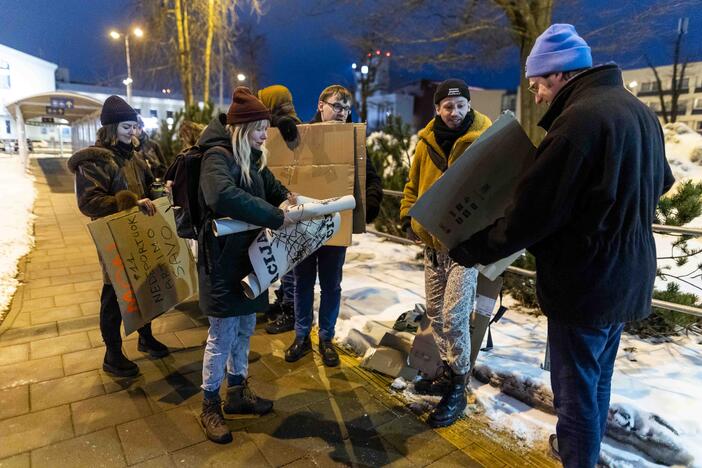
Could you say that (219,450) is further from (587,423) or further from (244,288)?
(587,423)

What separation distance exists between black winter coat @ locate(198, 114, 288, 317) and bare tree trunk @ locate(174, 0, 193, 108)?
1117 centimetres

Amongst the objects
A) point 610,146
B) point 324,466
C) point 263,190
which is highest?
point 610,146

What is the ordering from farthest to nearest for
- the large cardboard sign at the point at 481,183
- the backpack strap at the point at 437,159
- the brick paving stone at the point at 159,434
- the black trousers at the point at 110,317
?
the black trousers at the point at 110,317
the backpack strap at the point at 437,159
the brick paving stone at the point at 159,434
the large cardboard sign at the point at 481,183

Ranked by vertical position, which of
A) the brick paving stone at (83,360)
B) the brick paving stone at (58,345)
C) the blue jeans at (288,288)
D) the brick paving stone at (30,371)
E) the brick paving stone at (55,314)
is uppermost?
the blue jeans at (288,288)

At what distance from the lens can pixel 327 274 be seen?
3545 millimetres

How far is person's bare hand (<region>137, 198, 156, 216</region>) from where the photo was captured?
313 centimetres

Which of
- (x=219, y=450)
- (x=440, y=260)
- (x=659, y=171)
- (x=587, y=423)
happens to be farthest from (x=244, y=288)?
(x=659, y=171)

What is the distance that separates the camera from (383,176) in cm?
765

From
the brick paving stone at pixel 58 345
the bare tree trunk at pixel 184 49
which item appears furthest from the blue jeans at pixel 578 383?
the bare tree trunk at pixel 184 49

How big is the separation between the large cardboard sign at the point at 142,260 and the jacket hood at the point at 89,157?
15.4 inches

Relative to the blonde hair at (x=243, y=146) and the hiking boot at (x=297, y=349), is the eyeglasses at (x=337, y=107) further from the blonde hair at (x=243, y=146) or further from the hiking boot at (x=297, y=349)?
the hiking boot at (x=297, y=349)

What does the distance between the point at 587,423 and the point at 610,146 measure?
113 cm

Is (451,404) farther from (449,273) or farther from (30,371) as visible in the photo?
(30,371)

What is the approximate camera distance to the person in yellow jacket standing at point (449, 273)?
2732 millimetres
